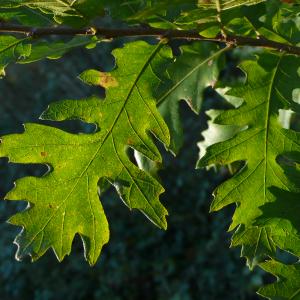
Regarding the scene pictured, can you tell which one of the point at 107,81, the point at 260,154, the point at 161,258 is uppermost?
the point at 107,81

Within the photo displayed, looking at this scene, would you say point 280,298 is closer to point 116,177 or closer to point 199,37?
point 116,177

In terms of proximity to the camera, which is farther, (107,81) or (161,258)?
(161,258)

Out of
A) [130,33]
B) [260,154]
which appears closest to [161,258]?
[260,154]

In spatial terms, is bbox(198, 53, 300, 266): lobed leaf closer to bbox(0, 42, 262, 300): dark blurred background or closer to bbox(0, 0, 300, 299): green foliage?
bbox(0, 0, 300, 299): green foliage

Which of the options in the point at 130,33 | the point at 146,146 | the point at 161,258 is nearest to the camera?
the point at 130,33

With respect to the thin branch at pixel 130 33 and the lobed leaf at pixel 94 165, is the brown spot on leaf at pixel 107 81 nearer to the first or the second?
the lobed leaf at pixel 94 165

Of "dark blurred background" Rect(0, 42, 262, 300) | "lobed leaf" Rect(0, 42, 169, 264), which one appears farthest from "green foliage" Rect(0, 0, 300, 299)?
"dark blurred background" Rect(0, 42, 262, 300)

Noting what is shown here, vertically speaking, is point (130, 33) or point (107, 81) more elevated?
point (130, 33)

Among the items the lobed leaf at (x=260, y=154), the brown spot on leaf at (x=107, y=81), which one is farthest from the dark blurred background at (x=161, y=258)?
the brown spot on leaf at (x=107, y=81)

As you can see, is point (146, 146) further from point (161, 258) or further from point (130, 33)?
point (161, 258)

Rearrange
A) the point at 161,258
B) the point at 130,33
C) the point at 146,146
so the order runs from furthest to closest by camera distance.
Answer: the point at 161,258
the point at 146,146
the point at 130,33
